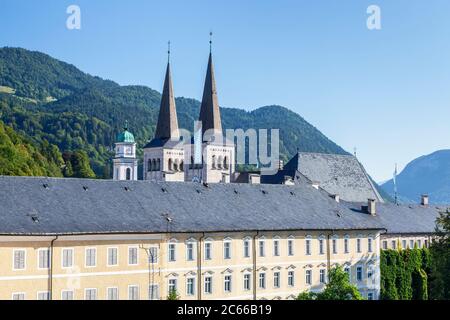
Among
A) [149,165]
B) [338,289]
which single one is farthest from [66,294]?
[149,165]

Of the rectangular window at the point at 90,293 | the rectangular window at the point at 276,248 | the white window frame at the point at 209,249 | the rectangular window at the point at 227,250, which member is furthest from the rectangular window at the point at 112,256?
the rectangular window at the point at 276,248

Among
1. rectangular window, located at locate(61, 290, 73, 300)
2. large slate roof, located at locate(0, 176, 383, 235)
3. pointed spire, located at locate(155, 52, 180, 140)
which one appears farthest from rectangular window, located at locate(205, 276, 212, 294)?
pointed spire, located at locate(155, 52, 180, 140)

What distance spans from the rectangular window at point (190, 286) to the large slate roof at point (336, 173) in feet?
149

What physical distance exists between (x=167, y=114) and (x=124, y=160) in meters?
34.7

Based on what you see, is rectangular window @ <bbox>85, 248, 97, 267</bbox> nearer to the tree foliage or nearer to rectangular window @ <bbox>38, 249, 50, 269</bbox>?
rectangular window @ <bbox>38, 249, 50, 269</bbox>

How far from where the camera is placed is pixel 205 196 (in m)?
53.7

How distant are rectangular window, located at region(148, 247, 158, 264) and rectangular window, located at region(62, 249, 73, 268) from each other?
5.89 meters

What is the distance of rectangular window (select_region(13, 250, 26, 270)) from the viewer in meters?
39.0

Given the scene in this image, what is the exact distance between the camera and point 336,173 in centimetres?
9481

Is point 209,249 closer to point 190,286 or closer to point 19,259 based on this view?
point 190,286

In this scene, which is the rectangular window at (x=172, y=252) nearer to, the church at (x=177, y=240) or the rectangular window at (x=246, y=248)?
the church at (x=177, y=240)

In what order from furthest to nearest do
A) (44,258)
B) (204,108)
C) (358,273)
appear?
(204,108) → (358,273) → (44,258)

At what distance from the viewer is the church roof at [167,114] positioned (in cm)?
12606

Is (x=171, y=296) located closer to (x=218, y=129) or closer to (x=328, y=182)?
(x=328, y=182)
